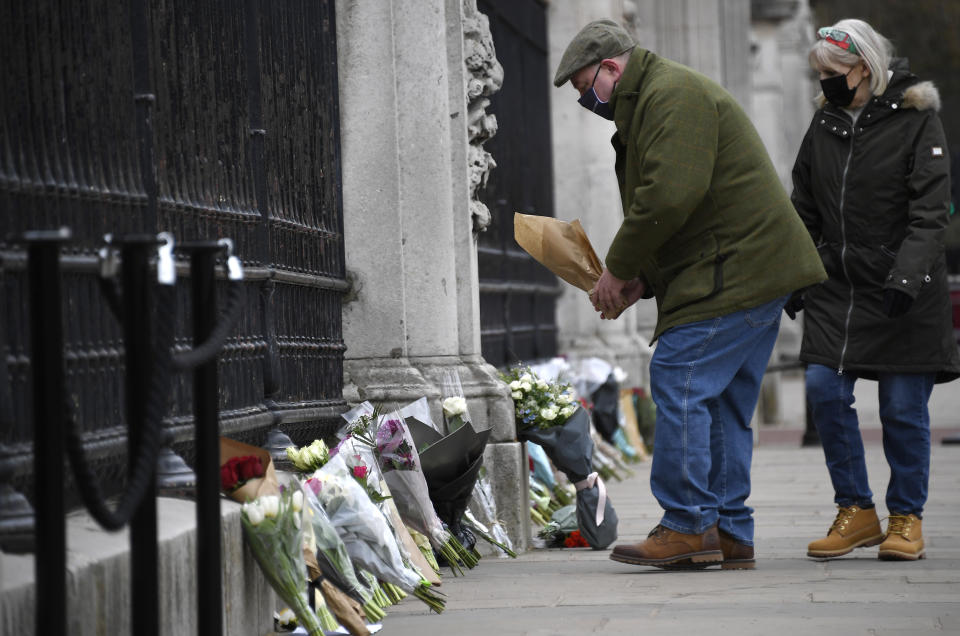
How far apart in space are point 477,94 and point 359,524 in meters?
2.86

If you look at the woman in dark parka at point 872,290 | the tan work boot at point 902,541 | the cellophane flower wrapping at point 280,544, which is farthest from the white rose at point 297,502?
the tan work boot at point 902,541

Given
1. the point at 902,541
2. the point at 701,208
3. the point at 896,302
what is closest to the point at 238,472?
the point at 701,208

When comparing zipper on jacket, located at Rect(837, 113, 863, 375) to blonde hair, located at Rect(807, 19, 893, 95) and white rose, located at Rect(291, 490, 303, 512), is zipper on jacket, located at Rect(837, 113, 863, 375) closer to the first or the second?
blonde hair, located at Rect(807, 19, 893, 95)

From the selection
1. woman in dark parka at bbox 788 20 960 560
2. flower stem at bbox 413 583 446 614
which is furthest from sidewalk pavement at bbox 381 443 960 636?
woman in dark parka at bbox 788 20 960 560

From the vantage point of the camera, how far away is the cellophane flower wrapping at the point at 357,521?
527 centimetres

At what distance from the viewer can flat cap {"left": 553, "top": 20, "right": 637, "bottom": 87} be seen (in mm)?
6230

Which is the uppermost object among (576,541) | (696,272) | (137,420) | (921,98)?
(921,98)

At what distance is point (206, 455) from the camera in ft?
12.5

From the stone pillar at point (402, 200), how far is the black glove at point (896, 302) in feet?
6.01

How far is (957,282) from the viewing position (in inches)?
1347

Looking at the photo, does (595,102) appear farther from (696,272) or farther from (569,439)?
(569,439)

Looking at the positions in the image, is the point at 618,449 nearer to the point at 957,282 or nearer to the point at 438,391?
the point at 438,391

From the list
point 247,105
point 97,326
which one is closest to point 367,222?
point 247,105

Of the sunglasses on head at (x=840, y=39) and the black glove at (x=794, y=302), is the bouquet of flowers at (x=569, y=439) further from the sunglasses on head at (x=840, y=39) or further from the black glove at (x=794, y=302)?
the sunglasses on head at (x=840, y=39)
